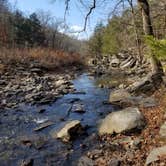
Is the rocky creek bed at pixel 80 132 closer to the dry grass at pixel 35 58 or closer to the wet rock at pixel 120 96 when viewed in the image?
the wet rock at pixel 120 96

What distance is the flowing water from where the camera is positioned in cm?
645

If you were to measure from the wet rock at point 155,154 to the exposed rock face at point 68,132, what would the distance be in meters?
2.34

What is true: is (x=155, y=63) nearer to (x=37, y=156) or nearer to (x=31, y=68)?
(x=37, y=156)

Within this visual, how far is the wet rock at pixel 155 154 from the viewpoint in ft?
17.8

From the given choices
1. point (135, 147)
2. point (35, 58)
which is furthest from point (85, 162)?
point (35, 58)

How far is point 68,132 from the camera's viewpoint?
7.46 metres

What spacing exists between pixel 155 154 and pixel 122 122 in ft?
6.73

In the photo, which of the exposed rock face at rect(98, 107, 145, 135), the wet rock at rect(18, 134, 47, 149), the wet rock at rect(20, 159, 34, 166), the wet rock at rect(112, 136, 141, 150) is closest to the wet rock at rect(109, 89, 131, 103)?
the exposed rock face at rect(98, 107, 145, 135)

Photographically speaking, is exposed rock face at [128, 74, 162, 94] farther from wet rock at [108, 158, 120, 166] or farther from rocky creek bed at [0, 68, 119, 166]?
wet rock at [108, 158, 120, 166]

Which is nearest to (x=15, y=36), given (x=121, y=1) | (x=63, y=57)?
(x=63, y=57)

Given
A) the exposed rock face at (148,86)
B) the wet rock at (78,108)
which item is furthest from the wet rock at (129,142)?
the exposed rock face at (148,86)

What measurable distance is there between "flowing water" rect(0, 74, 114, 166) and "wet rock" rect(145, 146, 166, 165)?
60.9 inches

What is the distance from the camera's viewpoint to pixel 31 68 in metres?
23.0

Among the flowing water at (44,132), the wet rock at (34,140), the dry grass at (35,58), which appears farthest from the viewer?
the dry grass at (35,58)
